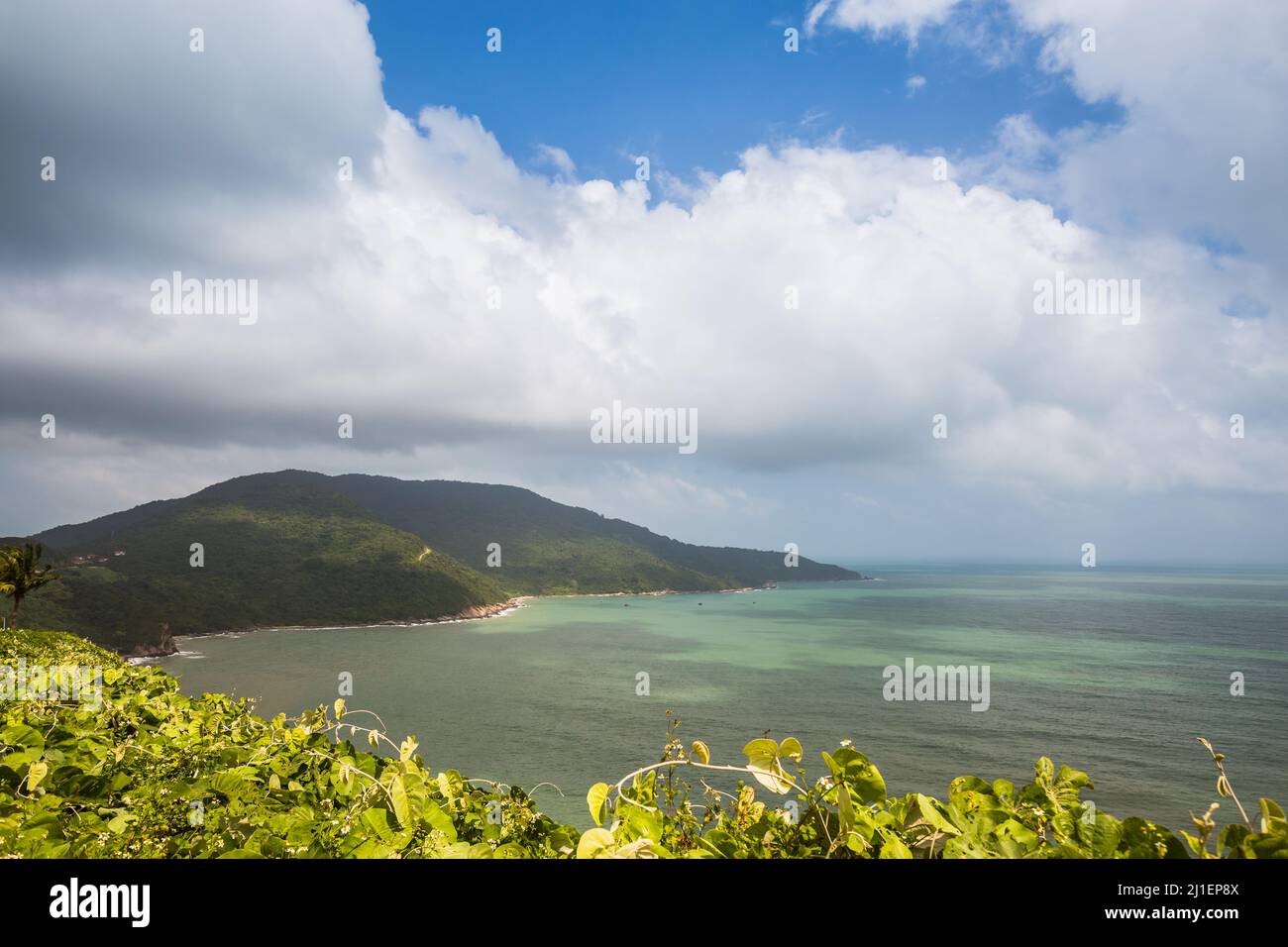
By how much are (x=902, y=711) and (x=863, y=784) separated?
5535cm

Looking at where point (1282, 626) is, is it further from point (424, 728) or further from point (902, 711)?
point (424, 728)

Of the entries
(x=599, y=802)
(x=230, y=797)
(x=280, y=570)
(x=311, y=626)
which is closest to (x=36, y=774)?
(x=230, y=797)

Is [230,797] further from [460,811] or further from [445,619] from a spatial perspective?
[445,619]

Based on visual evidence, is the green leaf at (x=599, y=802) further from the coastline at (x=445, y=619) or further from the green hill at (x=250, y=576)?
the green hill at (x=250, y=576)

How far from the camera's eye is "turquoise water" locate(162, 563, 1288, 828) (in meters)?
35.9

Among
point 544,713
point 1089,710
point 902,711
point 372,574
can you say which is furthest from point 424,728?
point 372,574

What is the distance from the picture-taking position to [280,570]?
4331 inches

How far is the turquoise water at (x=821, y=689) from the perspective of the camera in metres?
35.9

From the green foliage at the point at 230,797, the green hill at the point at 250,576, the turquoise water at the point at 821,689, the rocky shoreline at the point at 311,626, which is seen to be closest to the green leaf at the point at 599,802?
the green foliage at the point at 230,797

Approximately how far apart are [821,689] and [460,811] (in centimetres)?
5959

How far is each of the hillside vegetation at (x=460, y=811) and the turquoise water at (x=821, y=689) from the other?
92.6 ft

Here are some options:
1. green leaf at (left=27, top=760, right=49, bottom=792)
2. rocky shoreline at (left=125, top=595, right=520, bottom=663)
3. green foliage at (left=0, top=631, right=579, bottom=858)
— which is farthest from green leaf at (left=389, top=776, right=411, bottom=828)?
rocky shoreline at (left=125, top=595, right=520, bottom=663)

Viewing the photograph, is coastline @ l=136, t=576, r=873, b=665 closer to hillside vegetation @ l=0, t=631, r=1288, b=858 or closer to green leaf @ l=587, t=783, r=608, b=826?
hillside vegetation @ l=0, t=631, r=1288, b=858
